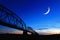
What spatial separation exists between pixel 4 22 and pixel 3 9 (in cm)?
398

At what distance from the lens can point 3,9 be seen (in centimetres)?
3803

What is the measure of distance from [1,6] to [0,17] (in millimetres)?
4103
